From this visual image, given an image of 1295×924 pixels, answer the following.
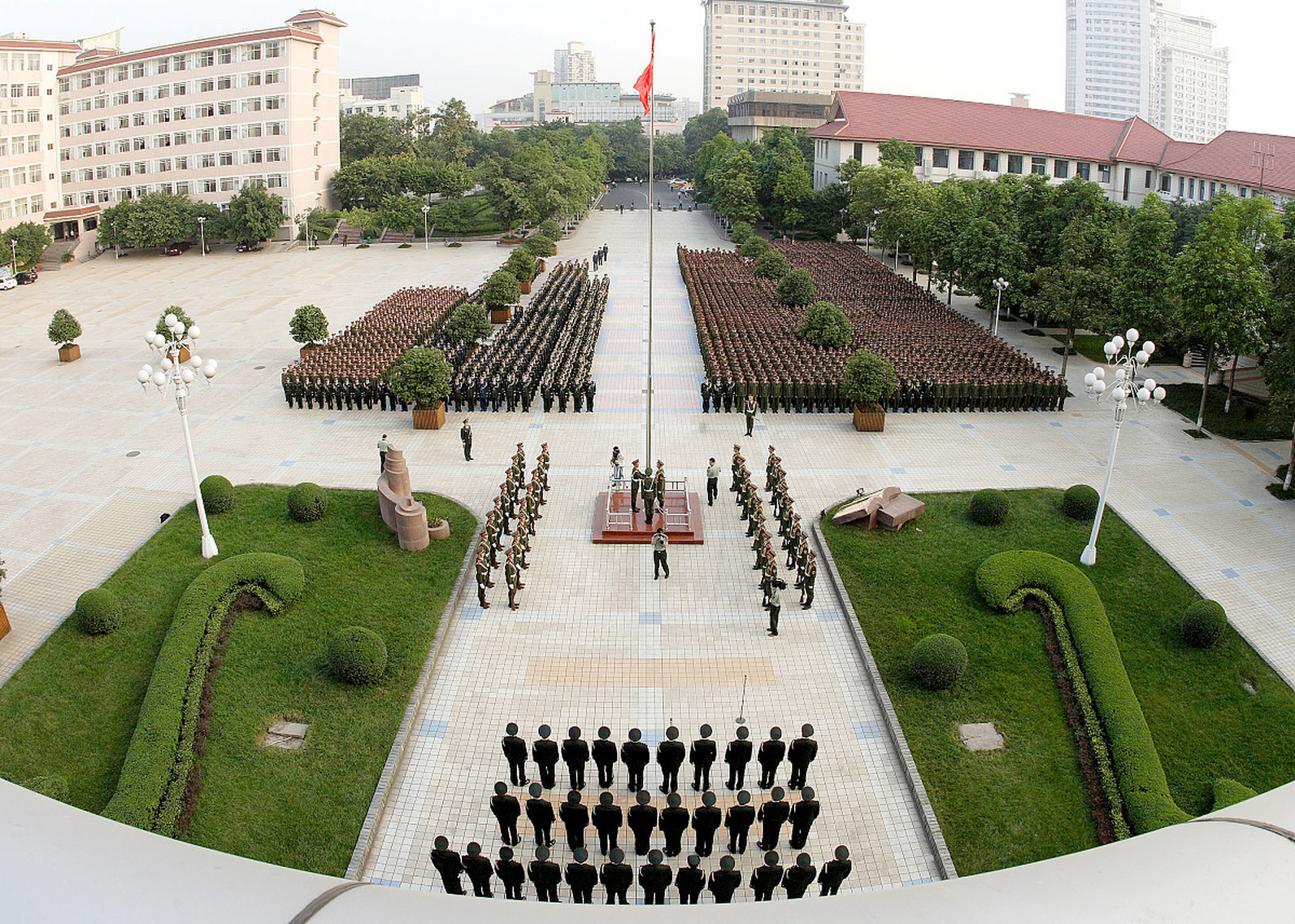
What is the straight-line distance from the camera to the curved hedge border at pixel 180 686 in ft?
31.7

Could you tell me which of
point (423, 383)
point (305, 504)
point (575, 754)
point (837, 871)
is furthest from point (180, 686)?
point (423, 383)

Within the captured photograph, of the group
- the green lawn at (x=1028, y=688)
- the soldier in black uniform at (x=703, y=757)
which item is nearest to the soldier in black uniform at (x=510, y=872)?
the soldier in black uniform at (x=703, y=757)

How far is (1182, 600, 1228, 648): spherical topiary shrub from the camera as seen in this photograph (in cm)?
1266

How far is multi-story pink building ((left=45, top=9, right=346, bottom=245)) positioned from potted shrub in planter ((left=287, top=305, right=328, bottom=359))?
2720 centimetres

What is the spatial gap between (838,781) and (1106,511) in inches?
357

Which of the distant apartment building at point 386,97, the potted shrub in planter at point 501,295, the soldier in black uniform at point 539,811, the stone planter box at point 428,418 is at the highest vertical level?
the distant apartment building at point 386,97

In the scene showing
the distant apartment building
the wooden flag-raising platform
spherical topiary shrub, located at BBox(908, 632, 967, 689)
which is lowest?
spherical topiary shrub, located at BBox(908, 632, 967, 689)

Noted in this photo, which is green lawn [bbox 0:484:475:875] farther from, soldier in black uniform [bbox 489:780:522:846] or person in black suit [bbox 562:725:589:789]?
person in black suit [bbox 562:725:589:789]

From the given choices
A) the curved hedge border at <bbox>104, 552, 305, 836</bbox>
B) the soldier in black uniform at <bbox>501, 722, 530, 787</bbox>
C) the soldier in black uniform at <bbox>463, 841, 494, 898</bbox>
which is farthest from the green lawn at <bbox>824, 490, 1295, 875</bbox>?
the curved hedge border at <bbox>104, 552, 305, 836</bbox>

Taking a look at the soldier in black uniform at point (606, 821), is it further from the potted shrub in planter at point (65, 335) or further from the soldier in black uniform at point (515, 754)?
the potted shrub in planter at point (65, 335)

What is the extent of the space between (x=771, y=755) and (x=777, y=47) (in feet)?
441

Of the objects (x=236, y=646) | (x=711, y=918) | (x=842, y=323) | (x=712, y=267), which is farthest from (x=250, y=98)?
(x=711, y=918)

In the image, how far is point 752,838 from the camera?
31.6ft

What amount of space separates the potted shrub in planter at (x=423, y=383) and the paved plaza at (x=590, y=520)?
1.78 feet
